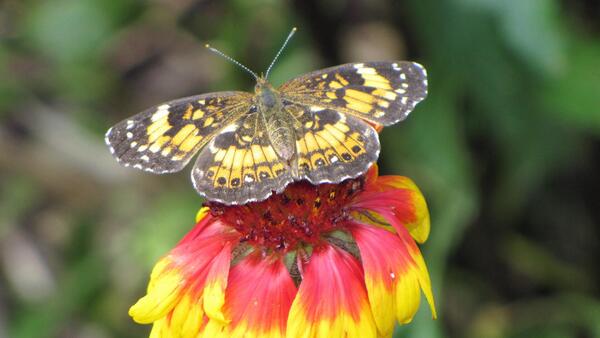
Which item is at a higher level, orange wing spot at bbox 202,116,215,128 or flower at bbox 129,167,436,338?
orange wing spot at bbox 202,116,215,128

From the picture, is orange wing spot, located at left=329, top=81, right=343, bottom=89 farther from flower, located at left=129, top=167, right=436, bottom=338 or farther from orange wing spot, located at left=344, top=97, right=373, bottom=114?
flower, located at left=129, top=167, right=436, bottom=338

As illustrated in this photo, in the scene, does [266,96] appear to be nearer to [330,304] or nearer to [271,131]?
[271,131]

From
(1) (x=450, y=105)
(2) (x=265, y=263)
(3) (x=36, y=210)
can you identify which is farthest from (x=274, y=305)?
(3) (x=36, y=210)

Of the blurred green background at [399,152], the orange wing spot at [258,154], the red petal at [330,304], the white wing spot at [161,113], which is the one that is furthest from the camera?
the blurred green background at [399,152]

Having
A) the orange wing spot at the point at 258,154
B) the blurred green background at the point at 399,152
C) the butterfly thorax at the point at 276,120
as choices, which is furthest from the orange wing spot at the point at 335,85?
the blurred green background at the point at 399,152

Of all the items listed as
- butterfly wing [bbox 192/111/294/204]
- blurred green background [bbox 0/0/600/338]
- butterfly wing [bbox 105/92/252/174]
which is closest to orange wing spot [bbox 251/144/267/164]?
butterfly wing [bbox 192/111/294/204]

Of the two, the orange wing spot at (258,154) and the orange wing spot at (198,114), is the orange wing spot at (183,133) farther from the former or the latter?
the orange wing spot at (258,154)

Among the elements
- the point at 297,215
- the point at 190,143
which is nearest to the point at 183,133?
the point at 190,143

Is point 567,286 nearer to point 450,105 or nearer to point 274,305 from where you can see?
point 450,105
